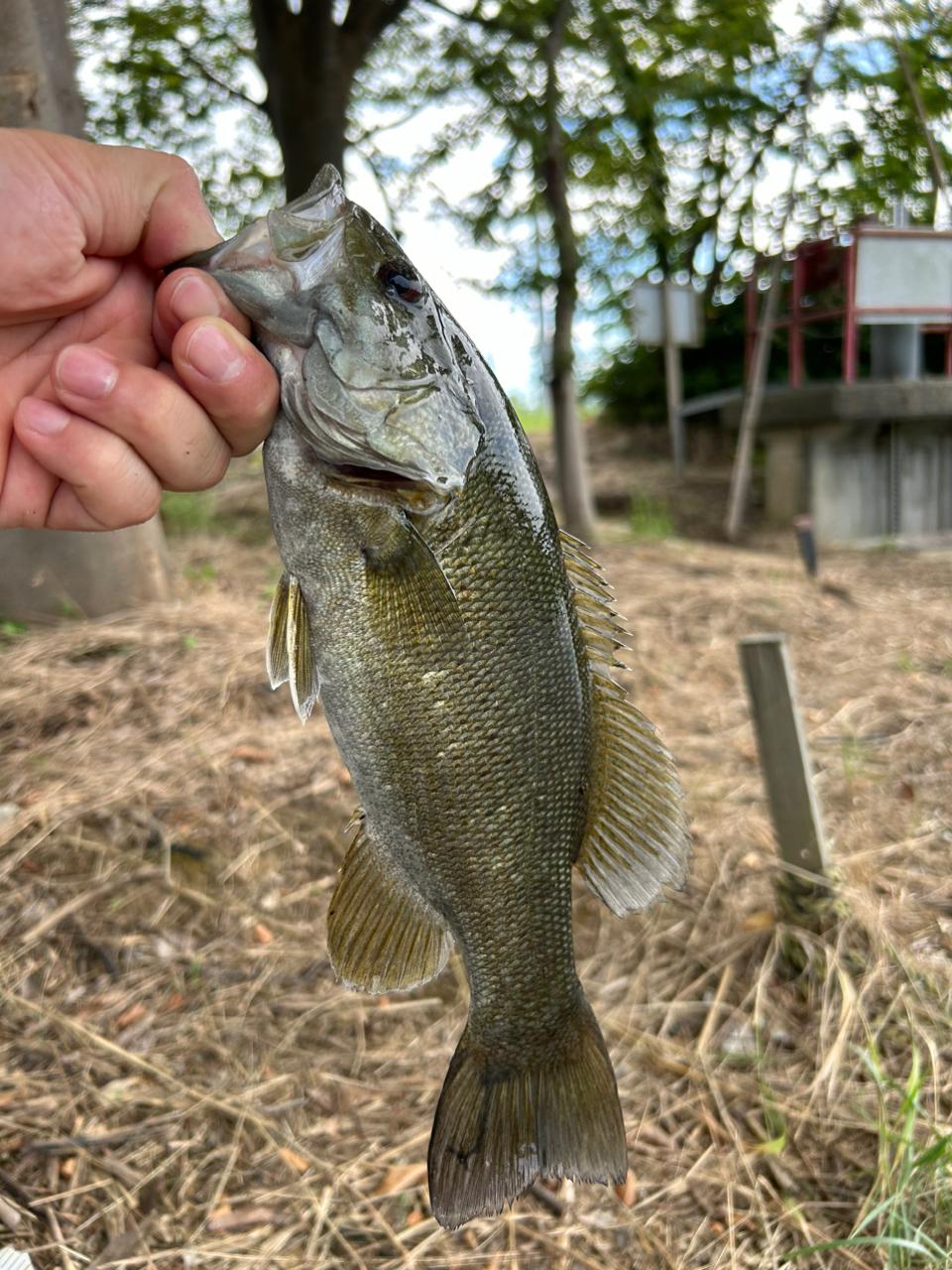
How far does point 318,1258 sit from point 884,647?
479 cm

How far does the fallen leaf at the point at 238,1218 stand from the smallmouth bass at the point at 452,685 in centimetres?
89

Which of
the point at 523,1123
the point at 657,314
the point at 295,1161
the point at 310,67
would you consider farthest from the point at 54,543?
the point at 657,314

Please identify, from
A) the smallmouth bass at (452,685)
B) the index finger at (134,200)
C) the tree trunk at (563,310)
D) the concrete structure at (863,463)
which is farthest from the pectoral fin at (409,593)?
the concrete structure at (863,463)

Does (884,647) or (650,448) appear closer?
(884,647)

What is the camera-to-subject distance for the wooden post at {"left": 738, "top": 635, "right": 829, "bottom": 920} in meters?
2.84

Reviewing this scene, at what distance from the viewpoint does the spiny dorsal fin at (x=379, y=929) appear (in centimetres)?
149

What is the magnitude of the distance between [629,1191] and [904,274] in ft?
28.7

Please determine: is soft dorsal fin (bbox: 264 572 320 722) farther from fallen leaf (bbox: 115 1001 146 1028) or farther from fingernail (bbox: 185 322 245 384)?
fallen leaf (bbox: 115 1001 146 1028)

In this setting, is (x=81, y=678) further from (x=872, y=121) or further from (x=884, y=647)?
(x=872, y=121)

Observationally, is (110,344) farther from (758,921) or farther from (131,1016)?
(758,921)

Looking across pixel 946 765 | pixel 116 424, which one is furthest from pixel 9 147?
pixel 946 765

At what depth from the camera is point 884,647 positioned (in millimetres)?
5566

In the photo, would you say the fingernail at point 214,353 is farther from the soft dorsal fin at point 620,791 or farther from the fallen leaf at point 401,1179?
the fallen leaf at point 401,1179

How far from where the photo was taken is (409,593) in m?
1.37
